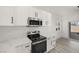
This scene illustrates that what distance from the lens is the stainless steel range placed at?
6.15 feet

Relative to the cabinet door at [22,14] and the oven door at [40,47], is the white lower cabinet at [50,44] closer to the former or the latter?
the oven door at [40,47]

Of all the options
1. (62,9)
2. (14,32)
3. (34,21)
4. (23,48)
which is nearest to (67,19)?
(62,9)

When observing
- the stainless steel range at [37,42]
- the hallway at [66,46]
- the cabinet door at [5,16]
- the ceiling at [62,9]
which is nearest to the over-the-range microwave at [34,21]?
the stainless steel range at [37,42]

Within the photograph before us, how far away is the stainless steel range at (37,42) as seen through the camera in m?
1.87

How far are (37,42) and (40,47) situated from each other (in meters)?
0.16

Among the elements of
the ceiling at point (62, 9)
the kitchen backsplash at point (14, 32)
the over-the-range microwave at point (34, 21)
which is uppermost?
the ceiling at point (62, 9)

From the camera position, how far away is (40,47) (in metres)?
1.99

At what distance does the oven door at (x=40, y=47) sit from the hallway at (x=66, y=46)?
27 centimetres

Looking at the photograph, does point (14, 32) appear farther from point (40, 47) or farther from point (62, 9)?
A: point (62, 9)

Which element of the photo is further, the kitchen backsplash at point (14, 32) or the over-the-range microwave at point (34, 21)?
the over-the-range microwave at point (34, 21)

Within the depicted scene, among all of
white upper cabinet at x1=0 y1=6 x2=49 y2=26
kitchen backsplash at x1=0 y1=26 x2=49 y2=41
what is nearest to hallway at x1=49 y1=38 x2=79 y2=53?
kitchen backsplash at x1=0 y1=26 x2=49 y2=41

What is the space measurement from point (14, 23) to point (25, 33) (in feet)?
1.33
